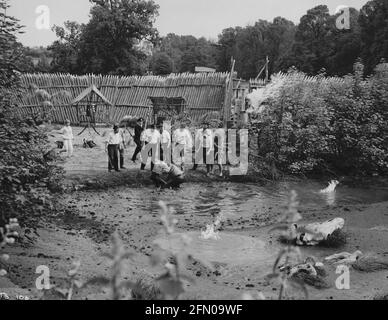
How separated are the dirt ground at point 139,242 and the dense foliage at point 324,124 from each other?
14.8ft

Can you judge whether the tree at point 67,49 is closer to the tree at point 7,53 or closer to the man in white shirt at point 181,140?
the man in white shirt at point 181,140

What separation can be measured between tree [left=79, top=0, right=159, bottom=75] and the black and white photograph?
0.17 meters

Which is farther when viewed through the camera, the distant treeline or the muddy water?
the distant treeline

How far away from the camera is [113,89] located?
92.2 ft

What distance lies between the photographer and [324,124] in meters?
20.1

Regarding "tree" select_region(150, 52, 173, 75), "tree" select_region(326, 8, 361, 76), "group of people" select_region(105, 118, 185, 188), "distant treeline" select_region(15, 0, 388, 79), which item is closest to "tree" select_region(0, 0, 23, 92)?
"group of people" select_region(105, 118, 185, 188)

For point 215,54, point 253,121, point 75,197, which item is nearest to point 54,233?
point 75,197

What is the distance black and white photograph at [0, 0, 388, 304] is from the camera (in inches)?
253

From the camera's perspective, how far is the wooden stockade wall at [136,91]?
25109mm

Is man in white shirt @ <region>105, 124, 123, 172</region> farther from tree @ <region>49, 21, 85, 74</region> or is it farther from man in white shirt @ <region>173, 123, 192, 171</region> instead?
tree @ <region>49, 21, 85, 74</region>

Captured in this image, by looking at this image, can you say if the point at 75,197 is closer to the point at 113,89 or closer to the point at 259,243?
the point at 259,243

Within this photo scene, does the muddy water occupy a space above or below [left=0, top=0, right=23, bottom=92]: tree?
below

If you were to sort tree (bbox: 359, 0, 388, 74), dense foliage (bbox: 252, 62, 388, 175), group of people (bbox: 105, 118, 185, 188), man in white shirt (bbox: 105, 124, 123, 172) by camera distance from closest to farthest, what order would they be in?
group of people (bbox: 105, 118, 185, 188)
man in white shirt (bbox: 105, 124, 123, 172)
dense foliage (bbox: 252, 62, 388, 175)
tree (bbox: 359, 0, 388, 74)

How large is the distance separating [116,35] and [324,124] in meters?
22.5
